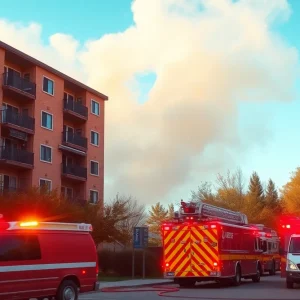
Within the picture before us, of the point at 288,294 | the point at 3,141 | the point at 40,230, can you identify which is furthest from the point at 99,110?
the point at 40,230

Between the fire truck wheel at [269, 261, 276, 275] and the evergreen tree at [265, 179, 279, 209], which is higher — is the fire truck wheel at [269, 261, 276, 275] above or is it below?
below

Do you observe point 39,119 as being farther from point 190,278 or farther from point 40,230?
point 40,230

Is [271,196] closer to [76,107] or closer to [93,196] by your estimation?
[93,196]

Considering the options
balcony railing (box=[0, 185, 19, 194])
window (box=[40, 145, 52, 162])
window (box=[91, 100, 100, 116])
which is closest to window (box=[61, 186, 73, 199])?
window (box=[40, 145, 52, 162])

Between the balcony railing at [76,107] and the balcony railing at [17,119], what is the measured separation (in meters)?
5.56

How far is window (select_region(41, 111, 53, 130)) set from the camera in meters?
50.0

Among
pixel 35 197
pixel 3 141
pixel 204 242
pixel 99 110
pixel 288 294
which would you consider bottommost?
pixel 288 294

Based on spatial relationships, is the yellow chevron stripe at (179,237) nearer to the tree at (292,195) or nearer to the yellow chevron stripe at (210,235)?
the yellow chevron stripe at (210,235)

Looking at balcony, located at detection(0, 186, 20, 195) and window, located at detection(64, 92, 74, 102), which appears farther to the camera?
window, located at detection(64, 92, 74, 102)

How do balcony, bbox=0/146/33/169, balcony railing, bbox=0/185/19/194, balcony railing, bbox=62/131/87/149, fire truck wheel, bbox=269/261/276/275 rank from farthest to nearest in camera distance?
1. balcony railing, bbox=62/131/87/149
2. balcony, bbox=0/146/33/169
3. fire truck wheel, bbox=269/261/276/275
4. balcony railing, bbox=0/185/19/194

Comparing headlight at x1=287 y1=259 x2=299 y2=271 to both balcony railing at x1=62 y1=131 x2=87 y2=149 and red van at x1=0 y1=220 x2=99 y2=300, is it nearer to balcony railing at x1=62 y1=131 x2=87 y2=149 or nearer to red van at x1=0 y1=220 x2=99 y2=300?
red van at x1=0 y1=220 x2=99 y2=300

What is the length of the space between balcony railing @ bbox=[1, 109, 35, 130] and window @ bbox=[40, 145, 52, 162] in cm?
261

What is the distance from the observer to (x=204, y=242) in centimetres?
2484

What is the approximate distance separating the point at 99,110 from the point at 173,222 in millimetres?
34954
